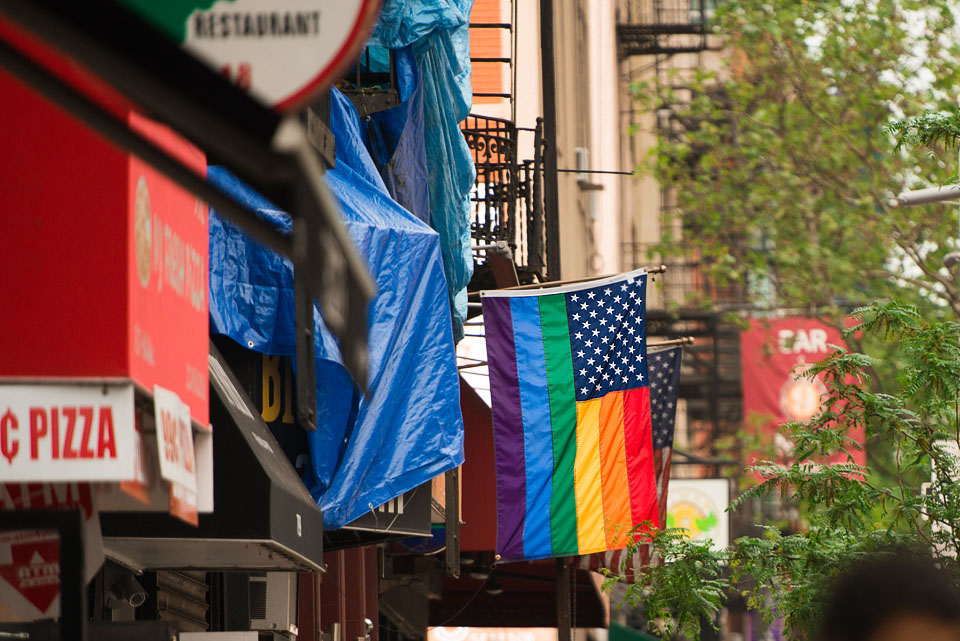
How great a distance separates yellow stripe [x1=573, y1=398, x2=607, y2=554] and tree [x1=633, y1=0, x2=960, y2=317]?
11825 mm

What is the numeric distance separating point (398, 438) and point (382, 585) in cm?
891

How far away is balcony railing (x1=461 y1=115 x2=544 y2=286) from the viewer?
1503 cm

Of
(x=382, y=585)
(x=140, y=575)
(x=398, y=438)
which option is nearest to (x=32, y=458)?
(x=140, y=575)

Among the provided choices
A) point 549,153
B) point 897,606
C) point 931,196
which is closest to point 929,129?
point 931,196

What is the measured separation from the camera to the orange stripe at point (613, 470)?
13.5m

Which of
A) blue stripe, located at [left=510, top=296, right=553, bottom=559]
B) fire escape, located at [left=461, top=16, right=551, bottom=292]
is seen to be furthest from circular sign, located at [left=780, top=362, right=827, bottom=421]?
blue stripe, located at [left=510, top=296, right=553, bottom=559]

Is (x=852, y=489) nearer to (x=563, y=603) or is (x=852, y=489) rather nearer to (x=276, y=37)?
(x=563, y=603)

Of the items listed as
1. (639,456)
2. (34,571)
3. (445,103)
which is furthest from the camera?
(639,456)

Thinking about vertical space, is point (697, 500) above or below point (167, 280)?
below

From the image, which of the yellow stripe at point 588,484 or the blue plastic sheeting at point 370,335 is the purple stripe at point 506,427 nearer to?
the yellow stripe at point 588,484

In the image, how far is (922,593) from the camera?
7.07 ft

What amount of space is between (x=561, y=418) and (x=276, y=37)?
9478 mm

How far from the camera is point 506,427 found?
44.3 ft

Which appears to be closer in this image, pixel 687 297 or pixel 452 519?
pixel 452 519
